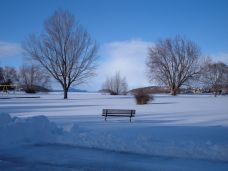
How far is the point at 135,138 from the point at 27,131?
4351mm

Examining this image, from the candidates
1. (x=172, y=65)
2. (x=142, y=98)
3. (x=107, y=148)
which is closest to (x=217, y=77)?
(x=172, y=65)

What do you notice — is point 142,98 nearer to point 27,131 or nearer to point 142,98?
point 142,98

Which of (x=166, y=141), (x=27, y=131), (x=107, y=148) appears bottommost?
(x=107, y=148)

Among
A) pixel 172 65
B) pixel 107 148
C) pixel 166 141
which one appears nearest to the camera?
pixel 107 148

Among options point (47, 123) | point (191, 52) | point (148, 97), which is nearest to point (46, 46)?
point (148, 97)

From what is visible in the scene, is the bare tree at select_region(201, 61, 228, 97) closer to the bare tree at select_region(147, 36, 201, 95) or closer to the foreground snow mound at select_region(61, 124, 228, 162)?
the bare tree at select_region(147, 36, 201, 95)

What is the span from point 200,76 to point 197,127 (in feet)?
187

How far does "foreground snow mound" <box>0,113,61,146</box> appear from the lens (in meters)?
11.8

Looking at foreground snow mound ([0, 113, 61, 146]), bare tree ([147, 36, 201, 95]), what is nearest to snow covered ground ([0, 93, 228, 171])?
foreground snow mound ([0, 113, 61, 146])

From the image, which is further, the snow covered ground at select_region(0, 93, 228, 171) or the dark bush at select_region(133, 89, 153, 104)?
the dark bush at select_region(133, 89, 153, 104)

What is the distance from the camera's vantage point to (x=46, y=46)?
50250 mm

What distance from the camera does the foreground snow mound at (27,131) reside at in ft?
38.8

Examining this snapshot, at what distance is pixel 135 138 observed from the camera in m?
11.6

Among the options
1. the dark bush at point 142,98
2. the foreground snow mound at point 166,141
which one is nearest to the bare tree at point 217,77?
the dark bush at point 142,98
